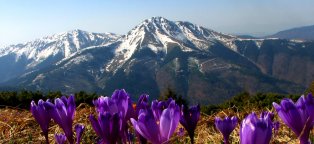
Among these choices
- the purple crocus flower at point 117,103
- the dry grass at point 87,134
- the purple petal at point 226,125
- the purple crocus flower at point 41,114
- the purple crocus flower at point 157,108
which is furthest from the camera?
the dry grass at point 87,134

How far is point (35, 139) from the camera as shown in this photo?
466cm

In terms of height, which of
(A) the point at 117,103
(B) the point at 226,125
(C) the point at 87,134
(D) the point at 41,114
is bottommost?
(C) the point at 87,134

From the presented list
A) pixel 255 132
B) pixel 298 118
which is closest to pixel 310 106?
pixel 298 118

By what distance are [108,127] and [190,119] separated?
2.71ft

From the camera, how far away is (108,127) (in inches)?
68.3

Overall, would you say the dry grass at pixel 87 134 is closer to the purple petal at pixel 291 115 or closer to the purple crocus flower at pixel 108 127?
the purple petal at pixel 291 115

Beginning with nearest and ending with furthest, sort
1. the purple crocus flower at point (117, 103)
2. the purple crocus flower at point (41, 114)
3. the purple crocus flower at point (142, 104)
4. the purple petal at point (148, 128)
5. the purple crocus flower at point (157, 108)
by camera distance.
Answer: the purple petal at point (148, 128), the purple crocus flower at point (117, 103), the purple crocus flower at point (142, 104), the purple crocus flower at point (157, 108), the purple crocus flower at point (41, 114)

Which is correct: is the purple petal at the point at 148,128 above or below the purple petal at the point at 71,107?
above

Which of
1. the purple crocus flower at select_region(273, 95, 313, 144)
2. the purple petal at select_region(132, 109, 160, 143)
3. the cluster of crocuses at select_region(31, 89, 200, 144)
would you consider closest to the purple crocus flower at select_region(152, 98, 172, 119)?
the cluster of crocuses at select_region(31, 89, 200, 144)

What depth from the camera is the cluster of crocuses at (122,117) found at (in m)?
1.65

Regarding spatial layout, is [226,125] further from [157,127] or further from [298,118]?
[157,127]

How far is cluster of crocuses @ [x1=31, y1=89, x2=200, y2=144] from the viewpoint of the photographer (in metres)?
1.65

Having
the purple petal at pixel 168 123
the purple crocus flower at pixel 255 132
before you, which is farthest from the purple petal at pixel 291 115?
the purple petal at pixel 168 123

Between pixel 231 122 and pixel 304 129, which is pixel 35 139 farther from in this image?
pixel 304 129
